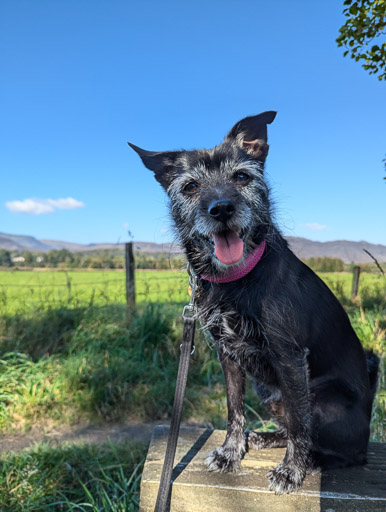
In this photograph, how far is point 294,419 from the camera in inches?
78.2

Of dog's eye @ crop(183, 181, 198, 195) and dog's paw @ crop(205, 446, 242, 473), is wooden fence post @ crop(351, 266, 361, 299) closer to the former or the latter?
dog's paw @ crop(205, 446, 242, 473)

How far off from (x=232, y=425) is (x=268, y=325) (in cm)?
72

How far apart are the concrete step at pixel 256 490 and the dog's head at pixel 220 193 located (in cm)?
113

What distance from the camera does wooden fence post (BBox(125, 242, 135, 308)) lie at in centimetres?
744

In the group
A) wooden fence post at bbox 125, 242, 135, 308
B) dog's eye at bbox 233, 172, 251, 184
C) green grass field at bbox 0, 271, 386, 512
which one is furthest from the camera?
wooden fence post at bbox 125, 242, 135, 308

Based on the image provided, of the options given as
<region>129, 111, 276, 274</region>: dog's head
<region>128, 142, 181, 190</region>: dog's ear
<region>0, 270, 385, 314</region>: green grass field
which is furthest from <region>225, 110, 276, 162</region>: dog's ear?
<region>0, 270, 385, 314</region>: green grass field

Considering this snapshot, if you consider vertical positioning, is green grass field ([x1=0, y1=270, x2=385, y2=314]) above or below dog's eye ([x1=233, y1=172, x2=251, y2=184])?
below

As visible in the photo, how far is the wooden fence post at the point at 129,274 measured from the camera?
7441 mm

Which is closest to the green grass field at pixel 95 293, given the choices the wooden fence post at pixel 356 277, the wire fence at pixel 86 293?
the wire fence at pixel 86 293

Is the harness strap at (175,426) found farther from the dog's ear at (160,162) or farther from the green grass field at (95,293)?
the green grass field at (95,293)

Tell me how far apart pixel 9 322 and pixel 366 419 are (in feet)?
18.2

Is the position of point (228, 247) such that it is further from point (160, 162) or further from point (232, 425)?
point (232, 425)

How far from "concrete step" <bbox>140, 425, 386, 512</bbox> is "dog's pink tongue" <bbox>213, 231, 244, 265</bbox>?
1.18 m

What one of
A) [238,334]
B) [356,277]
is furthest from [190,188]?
[356,277]
